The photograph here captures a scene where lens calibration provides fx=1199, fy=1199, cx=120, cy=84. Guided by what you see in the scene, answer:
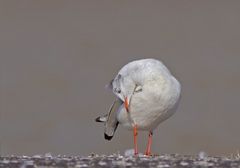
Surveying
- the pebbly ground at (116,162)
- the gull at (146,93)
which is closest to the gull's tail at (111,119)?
the gull at (146,93)

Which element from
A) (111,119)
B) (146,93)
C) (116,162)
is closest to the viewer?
(116,162)

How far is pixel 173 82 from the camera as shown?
Answer: 13562 millimetres

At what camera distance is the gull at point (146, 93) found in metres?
13.4

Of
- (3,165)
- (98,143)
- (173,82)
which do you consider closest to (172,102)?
(173,82)

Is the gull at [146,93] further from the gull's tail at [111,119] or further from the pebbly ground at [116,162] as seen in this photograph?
the pebbly ground at [116,162]

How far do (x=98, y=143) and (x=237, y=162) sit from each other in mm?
8929

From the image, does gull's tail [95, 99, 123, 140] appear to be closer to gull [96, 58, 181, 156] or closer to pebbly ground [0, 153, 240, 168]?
gull [96, 58, 181, 156]

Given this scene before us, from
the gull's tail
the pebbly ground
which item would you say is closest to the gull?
the gull's tail

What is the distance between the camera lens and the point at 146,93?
1345 centimetres

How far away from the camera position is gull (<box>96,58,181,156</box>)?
1343cm

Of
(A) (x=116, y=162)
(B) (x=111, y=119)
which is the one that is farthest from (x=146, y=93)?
(A) (x=116, y=162)

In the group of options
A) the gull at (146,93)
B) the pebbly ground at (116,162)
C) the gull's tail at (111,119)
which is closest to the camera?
the pebbly ground at (116,162)

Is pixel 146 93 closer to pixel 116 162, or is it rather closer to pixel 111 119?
pixel 111 119

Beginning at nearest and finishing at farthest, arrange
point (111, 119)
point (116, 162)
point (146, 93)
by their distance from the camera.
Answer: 1. point (116, 162)
2. point (146, 93)
3. point (111, 119)
